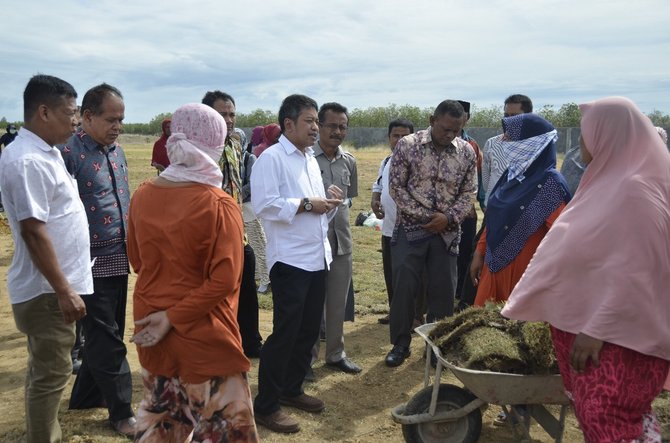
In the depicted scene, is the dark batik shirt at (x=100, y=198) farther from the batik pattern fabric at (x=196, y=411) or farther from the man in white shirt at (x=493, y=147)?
the man in white shirt at (x=493, y=147)

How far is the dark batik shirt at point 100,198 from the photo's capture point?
4008 mm

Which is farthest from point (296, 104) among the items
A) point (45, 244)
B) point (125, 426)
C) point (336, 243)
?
point (125, 426)

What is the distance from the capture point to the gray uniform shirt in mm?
5141

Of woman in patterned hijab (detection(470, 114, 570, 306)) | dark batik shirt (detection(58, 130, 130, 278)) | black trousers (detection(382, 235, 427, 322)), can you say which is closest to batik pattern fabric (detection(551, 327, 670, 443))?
woman in patterned hijab (detection(470, 114, 570, 306))

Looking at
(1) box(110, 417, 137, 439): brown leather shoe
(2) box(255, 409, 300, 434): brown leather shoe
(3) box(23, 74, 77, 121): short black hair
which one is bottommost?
(2) box(255, 409, 300, 434): brown leather shoe

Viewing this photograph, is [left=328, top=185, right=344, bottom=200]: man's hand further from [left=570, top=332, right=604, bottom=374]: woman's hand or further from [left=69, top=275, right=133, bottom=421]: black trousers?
[left=570, top=332, right=604, bottom=374]: woman's hand

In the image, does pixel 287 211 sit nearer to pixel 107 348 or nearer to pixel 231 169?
pixel 231 169

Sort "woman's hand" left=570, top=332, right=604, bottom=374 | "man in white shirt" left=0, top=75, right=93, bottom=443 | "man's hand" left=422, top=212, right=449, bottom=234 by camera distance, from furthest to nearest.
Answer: "man's hand" left=422, top=212, right=449, bottom=234 < "man in white shirt" left=0, top=75, right=93, bottom=443 < "woman's hand" left=570, top=332, right=604, bottom=374

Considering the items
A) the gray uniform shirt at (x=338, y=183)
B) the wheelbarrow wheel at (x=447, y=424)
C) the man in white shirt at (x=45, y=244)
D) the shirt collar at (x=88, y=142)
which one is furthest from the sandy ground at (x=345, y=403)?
the shirt collar at (x=88, y=142)

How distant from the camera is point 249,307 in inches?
216

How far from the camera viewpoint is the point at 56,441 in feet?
11.6

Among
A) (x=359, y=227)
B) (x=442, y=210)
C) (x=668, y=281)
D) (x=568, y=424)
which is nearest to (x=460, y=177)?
(x=442, y=210)

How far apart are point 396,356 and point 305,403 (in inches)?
46.9

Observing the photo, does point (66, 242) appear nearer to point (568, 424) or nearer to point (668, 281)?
point (668, 281)
